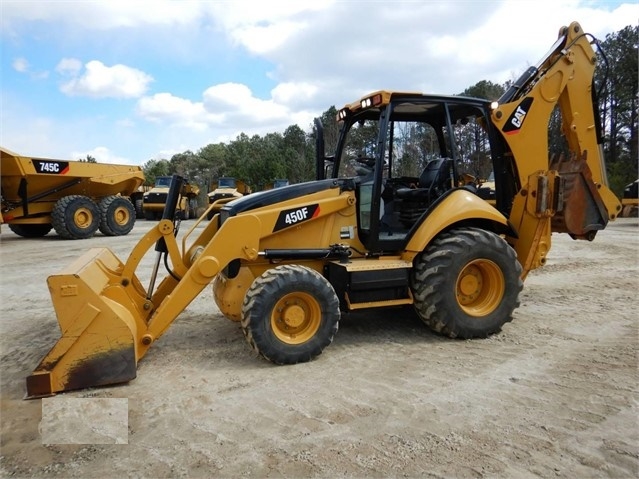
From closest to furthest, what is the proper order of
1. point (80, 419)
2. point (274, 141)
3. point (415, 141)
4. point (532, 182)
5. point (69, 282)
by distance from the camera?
point (80, 419), point (69, 282), point (532, 182), point (415, 141), point (274, 141)

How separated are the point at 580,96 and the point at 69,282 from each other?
546cm

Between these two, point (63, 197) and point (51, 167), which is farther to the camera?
point (63, 197)

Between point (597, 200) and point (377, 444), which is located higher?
point (597, 200)

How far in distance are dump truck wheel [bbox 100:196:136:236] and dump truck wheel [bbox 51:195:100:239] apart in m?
0.50

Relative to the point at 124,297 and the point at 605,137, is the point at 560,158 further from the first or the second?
the point at 605,137

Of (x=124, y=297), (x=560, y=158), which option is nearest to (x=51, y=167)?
(x=124, y=297)

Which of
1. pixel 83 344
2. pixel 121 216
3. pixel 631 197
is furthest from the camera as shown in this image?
pixel 631 197

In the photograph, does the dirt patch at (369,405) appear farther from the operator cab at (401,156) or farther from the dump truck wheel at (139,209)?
the dump truck wheel at (139,209)

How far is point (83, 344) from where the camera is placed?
3527mm

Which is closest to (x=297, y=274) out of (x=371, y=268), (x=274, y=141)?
(x=371, y=268)

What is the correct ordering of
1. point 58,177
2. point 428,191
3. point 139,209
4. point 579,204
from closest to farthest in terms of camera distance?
point 428,191 < point 579,204 < point 58,177 < point 139,209

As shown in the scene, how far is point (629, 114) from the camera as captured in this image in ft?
93.1

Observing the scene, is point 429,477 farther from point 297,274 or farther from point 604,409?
point 297,274

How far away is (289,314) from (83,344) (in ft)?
5.22
